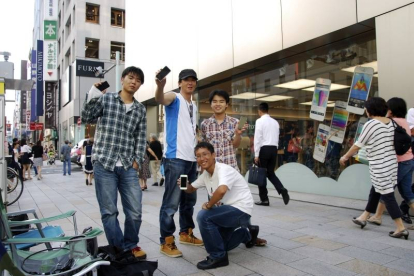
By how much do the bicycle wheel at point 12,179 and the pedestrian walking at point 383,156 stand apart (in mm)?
7994

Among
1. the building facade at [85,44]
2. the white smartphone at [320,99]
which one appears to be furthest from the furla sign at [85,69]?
the white smartphone at [320,99]

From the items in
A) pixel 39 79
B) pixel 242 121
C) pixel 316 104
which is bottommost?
pixel 242 121

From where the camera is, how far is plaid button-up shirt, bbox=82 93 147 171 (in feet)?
10.4

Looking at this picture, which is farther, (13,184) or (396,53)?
(13,184)

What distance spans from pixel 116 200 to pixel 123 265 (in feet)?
2.48

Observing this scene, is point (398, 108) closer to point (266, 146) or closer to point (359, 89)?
point (359, 89)

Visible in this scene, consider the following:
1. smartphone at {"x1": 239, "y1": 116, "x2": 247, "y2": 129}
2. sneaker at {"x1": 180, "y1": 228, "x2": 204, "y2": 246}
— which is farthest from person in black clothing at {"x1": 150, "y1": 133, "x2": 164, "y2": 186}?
sneaker at {"x1": 180, "y1": 228, "x2": 204, "y2": 246}

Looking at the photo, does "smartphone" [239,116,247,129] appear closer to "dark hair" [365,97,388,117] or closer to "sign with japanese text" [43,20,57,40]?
"dark hair" [365,97,388,117]

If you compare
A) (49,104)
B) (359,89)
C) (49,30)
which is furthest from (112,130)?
(49,104)

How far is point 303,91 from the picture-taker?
8.04 m

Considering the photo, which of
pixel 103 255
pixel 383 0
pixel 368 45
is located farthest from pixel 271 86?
pixel 103 255

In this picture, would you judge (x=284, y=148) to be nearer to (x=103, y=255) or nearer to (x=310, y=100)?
(x=310, y=100)

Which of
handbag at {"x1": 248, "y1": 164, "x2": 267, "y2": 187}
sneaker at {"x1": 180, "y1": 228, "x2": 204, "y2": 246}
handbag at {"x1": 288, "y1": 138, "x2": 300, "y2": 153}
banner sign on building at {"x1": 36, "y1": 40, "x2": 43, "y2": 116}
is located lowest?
sneaker at {"x1": 180, "y1": 228, "x2": 204, "y2": 246}

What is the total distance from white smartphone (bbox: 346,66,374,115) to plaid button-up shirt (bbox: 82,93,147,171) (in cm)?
502
